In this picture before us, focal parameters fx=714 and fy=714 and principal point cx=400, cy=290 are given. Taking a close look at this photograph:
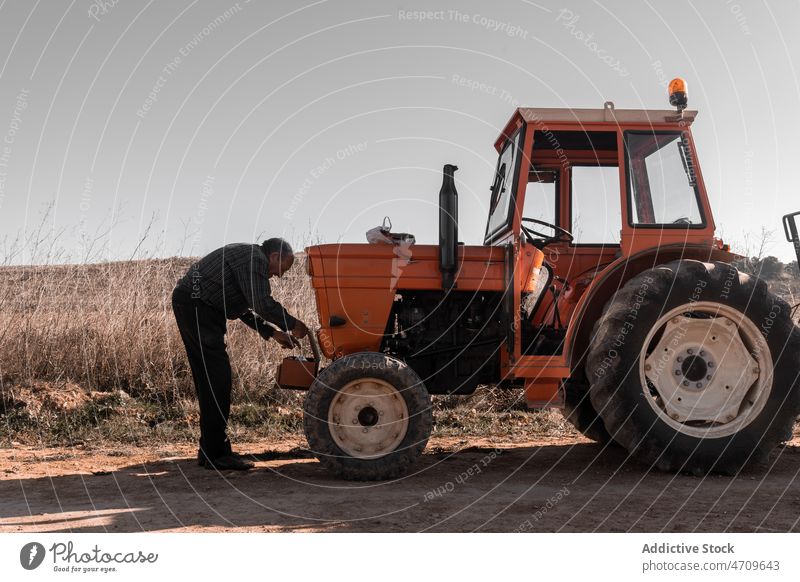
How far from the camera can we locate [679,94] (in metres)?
5.46

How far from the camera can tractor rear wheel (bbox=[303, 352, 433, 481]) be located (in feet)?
16.0

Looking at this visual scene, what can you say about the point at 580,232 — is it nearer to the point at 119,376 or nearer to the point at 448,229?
the point at 448,229

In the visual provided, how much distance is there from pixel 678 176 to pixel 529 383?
2.00 m

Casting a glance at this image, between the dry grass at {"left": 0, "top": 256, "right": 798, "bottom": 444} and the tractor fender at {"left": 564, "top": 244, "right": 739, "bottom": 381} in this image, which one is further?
the dry grass at {"left": 0, "top": 256, "right": 798, "bottom": 444}

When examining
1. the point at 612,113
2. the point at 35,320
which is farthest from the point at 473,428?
the point at 35,320

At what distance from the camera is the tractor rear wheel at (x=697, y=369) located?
4.94 meters

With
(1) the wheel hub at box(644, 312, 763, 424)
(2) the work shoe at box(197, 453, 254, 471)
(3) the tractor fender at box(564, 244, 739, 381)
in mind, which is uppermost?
(3) the tractor fender at box(564, 244, 739, 381)

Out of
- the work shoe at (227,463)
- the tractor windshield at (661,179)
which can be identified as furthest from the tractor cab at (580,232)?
the work shoe at (227,463)

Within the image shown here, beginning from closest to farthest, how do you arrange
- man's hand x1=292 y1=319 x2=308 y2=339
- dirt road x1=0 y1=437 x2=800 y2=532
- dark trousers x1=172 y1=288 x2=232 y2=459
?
1. dirt road x1=0 y1=437 x2=800 y2=532
2. man's hand x1=292 y1=319 x2=308 y2=339
3. dark trousers x1=172 y1=288 x2=232 y2=459

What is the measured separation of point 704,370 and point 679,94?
210 centimetres

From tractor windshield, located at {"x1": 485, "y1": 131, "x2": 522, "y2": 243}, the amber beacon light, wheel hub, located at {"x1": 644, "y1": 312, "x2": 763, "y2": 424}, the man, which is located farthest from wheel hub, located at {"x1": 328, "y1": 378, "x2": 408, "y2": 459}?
the amber beacon light

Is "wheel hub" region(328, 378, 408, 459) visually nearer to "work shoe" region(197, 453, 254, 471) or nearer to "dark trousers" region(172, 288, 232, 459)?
"work shoe" region(197, 453, 254, 471)

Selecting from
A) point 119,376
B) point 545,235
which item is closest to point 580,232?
point 545,235

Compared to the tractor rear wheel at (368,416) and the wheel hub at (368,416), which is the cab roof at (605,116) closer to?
the tractor rear wheel at (368,416)
